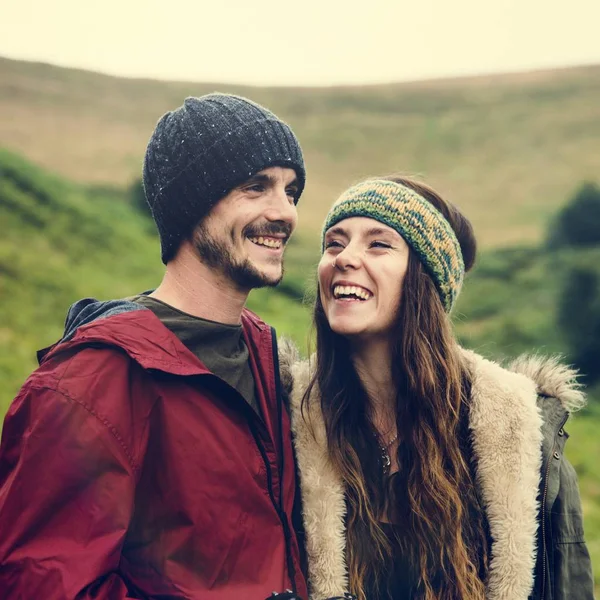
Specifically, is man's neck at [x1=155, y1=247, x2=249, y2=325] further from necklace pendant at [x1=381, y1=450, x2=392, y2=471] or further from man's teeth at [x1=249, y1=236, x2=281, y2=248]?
necklace pendant at [x1=381, y1=450, x2=392, y2=471]

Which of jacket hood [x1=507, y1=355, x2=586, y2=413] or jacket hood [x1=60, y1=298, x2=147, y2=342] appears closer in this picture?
jacket hood [x1=60, y1=298, x2=147, y2=342]

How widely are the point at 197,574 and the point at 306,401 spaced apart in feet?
3.27

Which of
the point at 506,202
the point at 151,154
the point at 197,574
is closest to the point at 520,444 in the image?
the point at 197,574

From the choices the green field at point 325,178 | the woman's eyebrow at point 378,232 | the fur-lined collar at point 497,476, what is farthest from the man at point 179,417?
the green field at point 325,178

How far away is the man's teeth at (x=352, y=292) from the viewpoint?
3018 mm

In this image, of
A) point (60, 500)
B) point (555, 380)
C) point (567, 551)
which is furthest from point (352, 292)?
point (60, 500)

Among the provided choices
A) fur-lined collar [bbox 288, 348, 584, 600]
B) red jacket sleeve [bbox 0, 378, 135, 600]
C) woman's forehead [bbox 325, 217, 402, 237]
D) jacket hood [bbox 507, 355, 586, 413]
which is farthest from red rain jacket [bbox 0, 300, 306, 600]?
jacket hood [bbox 507, 355, 586, 413]

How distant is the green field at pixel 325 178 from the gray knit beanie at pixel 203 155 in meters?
0.76

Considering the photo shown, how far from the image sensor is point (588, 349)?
12.3 metres

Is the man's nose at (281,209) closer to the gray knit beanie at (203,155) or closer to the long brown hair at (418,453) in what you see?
the gray knit beanie at (203,155)

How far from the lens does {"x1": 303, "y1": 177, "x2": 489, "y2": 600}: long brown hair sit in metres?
2.87

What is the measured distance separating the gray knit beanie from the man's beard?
0.08 m

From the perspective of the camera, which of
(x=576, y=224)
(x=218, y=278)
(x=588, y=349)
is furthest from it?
(x=576, y=224)

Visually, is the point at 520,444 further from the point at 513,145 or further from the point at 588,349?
the point at 513,145
